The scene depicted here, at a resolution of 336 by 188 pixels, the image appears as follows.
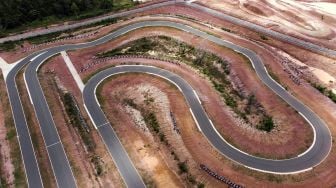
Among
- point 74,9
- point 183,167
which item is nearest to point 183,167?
point 183,167

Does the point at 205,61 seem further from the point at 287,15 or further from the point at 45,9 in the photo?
the point at 45,9

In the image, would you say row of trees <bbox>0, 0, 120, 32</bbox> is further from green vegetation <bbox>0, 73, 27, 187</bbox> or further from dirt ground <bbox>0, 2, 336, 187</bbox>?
green vegetation <bbox>0, 73, 27, 187</bbox>

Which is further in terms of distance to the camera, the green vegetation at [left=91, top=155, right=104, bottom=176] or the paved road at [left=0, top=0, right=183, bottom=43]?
the paved road at [left=0, top=0, right=183, bottom=43]

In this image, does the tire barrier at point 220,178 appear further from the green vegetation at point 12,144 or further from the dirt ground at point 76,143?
the green vegetation at point 12,144

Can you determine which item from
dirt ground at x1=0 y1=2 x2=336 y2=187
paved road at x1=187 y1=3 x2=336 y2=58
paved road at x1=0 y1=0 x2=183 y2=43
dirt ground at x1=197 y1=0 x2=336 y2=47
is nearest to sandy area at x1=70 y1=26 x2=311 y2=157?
dirt ground at x1=0 y1=2 x2=336 y2=187

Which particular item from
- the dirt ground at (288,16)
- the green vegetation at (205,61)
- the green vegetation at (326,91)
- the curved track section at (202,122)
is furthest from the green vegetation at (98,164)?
the dirt ground at (288,16)

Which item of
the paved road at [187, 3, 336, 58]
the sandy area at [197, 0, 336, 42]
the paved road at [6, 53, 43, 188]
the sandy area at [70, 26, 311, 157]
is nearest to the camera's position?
the paved road at [6, 53, 43, 188]

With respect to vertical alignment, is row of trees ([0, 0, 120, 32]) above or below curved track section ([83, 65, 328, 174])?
above
